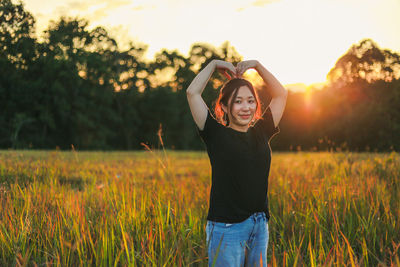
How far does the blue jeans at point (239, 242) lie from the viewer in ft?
7.02

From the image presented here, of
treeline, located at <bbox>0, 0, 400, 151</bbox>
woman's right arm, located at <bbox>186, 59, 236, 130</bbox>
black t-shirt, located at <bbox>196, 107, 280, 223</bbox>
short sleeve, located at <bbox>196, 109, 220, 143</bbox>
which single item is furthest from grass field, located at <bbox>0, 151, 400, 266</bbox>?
treeline, located at <bbox>0, 0, 400, 151</bbox>

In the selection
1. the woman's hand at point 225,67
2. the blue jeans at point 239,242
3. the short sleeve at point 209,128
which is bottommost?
the blue jeans at point 239,242

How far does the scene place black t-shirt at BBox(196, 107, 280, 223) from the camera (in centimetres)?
227

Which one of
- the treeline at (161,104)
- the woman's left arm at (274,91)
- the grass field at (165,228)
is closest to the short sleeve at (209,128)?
the woman's left arm at (274,91)

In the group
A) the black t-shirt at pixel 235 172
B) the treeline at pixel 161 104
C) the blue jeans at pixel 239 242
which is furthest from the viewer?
the treeline at pixel 161 104

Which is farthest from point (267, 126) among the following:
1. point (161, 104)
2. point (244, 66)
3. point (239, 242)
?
point (161, 104)

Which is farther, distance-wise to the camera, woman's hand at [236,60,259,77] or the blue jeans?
woman's hand at [236,60,259,77]

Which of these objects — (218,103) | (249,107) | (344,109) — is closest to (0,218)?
(218,103)

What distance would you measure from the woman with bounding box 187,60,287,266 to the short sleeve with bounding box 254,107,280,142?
1 centimetres

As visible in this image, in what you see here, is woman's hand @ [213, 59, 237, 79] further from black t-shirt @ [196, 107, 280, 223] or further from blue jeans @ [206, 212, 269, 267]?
blue jeans @ [206, 212, 269, 267]

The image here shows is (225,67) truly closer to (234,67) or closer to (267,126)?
(234,67)

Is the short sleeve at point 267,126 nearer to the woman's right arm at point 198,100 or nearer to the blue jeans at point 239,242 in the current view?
the woman's right arm at point 198,100

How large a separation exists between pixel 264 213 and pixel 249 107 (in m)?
0.79

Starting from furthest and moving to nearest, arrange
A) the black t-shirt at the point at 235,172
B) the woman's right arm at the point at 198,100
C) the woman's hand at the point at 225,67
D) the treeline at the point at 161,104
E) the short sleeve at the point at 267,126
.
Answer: the treeline at the point at 161,104 < the short sleeve at the point at 267,126 < the woman's hand at the point at 225,67 < the woman's right arm at the point at 198,100 < the black t-shirt at the point at 235,172
